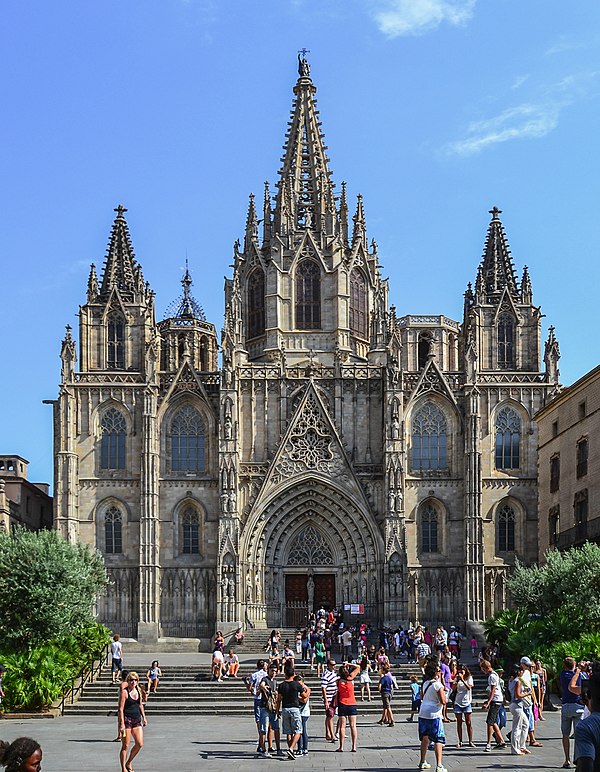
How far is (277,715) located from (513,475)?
40.1 metres

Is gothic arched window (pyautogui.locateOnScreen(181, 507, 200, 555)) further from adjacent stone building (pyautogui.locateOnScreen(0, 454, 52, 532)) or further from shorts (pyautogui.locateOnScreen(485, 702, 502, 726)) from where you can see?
shorts (pyautogui.locateOnScreen(485, 702, 502, 726))

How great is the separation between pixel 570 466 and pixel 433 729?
37724 millimetres

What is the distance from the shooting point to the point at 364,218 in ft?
243

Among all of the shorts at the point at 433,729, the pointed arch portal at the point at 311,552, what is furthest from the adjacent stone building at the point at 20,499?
the shorts at the point at 433,729

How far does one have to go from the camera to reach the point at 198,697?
143 ft

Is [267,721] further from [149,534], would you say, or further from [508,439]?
[508,439]

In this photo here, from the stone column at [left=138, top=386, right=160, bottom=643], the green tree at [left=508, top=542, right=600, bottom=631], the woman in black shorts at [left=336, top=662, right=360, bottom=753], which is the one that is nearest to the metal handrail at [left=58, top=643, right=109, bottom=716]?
the woman in black shorts at [left=336, top=662, right=360, bottom=753]

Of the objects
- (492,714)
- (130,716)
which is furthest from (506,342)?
(130,716)

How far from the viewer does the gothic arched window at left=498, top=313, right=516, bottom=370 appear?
7062 cm

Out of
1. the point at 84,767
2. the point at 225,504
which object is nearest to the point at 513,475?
the point at 225,504

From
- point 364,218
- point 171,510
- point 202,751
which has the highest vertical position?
point 364,218

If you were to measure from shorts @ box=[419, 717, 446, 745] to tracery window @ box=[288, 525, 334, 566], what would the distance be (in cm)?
4426

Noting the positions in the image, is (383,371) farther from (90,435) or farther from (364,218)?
(90,435)

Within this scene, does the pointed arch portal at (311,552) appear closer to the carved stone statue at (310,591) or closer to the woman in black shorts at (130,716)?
the carved stone statue at (310,591)
